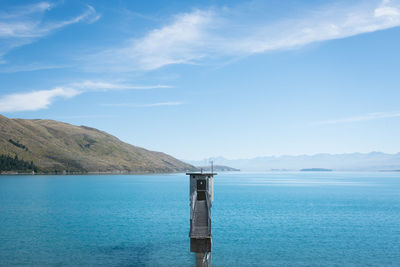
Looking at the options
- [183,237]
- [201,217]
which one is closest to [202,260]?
[201,217]

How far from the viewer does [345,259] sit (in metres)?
45.3

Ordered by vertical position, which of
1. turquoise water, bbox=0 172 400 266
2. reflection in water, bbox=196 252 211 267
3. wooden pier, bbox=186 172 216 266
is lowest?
turquoise water, bbox=0 172 400 266

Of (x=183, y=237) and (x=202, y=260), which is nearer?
(x=202, y=260)

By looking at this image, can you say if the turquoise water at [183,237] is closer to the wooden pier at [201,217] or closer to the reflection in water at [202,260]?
the reflection in water at [202,260]

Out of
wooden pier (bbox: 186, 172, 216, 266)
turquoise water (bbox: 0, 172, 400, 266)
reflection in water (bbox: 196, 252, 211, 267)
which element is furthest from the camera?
turquoise water (bbox: 0, 172, 400, 266)

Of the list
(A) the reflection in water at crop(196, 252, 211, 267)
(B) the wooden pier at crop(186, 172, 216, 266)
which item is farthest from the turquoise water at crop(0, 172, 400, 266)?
(B) the wooden pier at crop(186, 172, 216, 266)

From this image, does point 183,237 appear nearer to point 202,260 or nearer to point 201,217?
point 201,217

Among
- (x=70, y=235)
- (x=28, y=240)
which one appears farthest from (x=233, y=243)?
(x=28, y=240)

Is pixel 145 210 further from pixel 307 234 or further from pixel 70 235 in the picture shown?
pixel 307 234

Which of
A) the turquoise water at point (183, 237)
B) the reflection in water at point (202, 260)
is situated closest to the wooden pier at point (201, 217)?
the reflection in water at point (202, 260)

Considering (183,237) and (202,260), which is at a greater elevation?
(202,260)

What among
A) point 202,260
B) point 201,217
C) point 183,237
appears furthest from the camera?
point 183,237

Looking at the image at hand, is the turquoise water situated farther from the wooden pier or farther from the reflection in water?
the wooden pier

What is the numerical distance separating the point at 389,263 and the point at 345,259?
493cm
